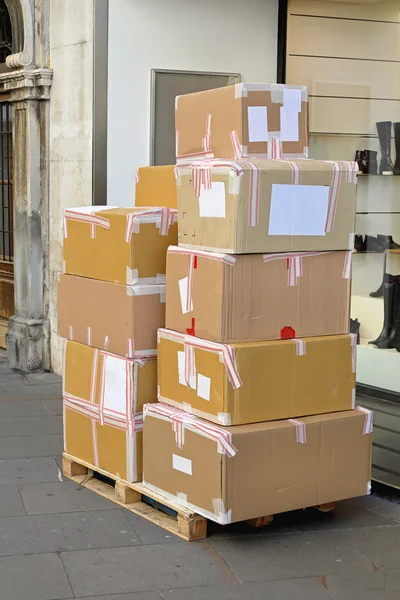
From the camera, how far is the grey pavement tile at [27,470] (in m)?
5.45

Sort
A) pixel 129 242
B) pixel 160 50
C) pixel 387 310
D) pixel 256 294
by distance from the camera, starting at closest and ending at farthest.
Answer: pixel 256 294
pixel 129 242
pixel 387 310
pixel 160 50

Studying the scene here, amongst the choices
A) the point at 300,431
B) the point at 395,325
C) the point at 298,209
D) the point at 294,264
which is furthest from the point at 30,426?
the point at 298,209

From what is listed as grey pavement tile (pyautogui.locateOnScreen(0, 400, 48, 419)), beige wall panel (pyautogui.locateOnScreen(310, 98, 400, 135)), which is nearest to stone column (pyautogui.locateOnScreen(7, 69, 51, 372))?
grey pavement tile (pyautogui.locateOnScreen(0, 400, 48, 419))

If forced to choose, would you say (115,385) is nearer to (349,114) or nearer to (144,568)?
(144,568)

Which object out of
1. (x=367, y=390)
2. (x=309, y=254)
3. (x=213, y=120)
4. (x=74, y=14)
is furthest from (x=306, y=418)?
(x=74, y=14)

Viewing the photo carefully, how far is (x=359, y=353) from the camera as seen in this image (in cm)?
669

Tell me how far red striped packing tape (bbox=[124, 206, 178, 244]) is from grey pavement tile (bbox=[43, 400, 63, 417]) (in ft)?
8.68

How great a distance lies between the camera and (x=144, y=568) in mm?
4172

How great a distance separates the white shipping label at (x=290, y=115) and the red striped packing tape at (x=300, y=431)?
136cm

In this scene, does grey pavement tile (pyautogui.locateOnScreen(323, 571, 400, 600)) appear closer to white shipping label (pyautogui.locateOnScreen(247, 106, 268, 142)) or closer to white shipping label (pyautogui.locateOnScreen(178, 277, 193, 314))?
white shipping label (pyautogui.locateOnScreen(178, 277, 193, 314))

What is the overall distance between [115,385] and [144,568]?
108 centimetres

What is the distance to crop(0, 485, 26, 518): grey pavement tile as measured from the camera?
4.87m

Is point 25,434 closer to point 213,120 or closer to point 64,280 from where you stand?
point 64,280

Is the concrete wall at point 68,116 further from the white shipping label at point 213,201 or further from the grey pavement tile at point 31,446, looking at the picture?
the white shipping label at point 213,201
